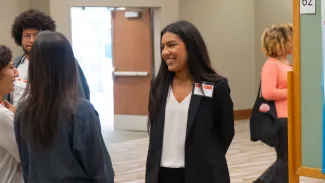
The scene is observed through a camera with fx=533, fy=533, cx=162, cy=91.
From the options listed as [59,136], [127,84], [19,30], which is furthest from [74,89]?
[127,84]

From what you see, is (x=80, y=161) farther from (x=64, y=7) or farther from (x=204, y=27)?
(x=204, y=27)

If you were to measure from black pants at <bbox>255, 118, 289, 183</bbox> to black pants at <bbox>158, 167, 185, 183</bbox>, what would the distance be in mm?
1993

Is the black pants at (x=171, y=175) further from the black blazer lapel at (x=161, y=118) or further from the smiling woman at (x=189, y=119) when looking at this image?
the black blazer lapel at (x=161, y=118)

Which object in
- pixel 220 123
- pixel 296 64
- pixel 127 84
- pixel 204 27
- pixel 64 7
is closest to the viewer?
pixel 296 64

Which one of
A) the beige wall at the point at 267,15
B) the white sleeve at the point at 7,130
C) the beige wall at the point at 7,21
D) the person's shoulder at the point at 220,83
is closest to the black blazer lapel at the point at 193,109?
the person's shoulder at the point at 220,83

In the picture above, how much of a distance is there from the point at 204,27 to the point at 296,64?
24.6 ft

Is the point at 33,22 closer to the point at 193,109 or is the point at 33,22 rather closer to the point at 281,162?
the point at 193,109

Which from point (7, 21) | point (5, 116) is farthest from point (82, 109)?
point (7, 21)

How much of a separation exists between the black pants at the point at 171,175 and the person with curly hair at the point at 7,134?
0.71 m

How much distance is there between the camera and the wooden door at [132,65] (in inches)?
358

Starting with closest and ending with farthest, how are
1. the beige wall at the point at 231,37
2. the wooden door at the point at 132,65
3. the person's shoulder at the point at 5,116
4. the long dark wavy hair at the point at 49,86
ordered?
the long dark wavy hair at the point at 49,86
the person's shoulder at the point at 5,116
the wooden door at the point at 132,65
the beige wall at the point at 231,37

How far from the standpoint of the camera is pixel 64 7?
25.9 feet

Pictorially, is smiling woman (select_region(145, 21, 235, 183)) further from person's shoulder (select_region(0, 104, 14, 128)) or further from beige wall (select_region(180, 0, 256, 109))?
beige wall (select_region(180, 0, 256, 109))

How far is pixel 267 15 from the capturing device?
10.3m
